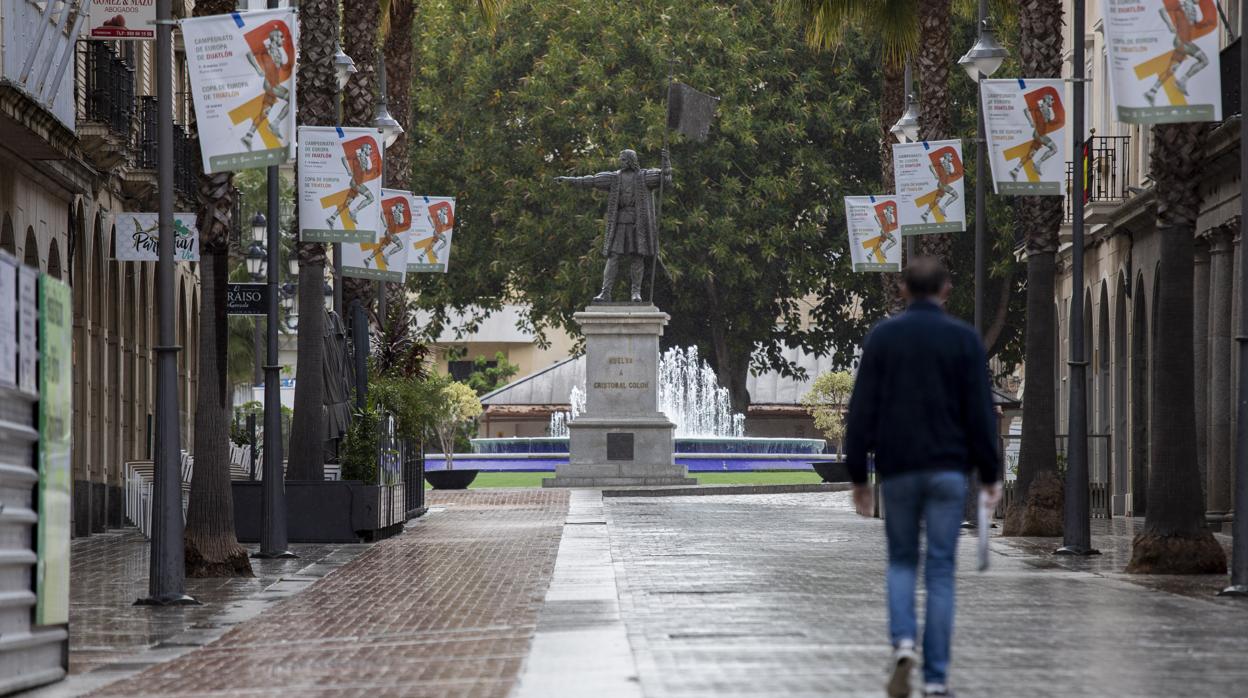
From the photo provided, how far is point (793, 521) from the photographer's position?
28.2m

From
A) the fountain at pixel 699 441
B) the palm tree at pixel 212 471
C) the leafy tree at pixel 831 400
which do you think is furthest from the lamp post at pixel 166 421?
the leafy tree at pixel 831 400

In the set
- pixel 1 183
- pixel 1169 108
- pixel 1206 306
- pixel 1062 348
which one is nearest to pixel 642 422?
pixel 1062 348

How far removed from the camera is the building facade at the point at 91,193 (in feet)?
79.3

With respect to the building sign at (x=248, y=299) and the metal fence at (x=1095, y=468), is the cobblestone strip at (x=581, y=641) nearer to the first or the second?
the building sign at (x=248, y=299)

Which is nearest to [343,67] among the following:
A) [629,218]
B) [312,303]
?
[312,303]

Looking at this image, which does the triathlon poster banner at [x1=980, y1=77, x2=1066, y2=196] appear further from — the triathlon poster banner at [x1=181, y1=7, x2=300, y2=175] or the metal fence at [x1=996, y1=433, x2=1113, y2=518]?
the triathlon poster banner at [x1=181, y1=7, x2=300, y2=175]

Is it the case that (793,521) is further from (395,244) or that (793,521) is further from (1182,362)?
(1182,362)

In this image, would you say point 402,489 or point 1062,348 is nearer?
point 402,489

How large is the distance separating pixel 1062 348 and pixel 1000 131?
898 inches

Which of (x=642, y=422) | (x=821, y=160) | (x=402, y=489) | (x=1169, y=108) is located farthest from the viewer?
(x=821, y=160)

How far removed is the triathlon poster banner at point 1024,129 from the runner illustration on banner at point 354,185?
633 cm

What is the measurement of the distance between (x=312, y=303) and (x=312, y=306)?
0.12ft

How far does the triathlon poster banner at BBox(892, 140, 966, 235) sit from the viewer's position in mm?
27297

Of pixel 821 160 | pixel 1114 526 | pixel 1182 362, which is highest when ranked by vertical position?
pixel 821 160
